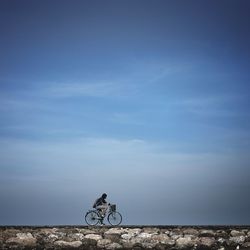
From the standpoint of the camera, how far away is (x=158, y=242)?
1622 cm

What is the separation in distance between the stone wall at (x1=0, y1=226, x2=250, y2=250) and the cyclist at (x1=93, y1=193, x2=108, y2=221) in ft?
15.9

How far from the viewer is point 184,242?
16.2m

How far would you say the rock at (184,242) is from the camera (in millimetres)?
16125

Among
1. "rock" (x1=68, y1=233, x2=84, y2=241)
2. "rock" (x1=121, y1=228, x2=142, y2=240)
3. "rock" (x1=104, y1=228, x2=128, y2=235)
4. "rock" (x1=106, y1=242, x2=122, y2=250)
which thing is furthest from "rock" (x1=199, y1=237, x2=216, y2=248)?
"rock" (x1=68, y1=233, x2=84, y2=241)

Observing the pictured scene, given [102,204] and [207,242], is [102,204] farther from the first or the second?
[207,242]

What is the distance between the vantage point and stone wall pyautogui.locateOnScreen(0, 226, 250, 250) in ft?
52.6

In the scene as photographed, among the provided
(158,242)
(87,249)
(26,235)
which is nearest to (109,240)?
(87,249)

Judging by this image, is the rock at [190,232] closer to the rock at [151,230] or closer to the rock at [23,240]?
the rock at [151,230]

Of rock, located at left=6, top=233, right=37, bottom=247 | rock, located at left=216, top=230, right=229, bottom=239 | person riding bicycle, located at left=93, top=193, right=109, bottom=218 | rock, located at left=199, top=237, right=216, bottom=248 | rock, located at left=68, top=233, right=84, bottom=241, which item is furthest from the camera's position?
Answer: person riding bicycle, located at left=93, top=193, right=109, bottom=218

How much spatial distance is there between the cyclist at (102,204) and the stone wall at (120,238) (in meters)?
4.85

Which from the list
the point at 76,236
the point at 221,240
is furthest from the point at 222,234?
the point at 76,236

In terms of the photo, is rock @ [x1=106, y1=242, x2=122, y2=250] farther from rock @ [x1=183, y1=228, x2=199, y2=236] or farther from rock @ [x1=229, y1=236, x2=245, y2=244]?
rock @ [x1=229, y1=236, x2=245, y2=244]

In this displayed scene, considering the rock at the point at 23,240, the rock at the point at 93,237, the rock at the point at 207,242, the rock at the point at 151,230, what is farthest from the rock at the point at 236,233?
the rock at the point at 23,240

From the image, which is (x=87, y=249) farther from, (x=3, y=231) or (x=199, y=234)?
(x=199, y=234)
